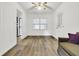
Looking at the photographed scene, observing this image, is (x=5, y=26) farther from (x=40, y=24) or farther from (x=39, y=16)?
(x=40, y=24)

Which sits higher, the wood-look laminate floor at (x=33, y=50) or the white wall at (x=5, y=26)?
the white wall at (x=5, y=26)

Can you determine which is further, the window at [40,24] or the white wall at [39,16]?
the window at [40,24]

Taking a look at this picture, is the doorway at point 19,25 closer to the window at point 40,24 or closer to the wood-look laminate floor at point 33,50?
the wood-look laminate floor at point 33,50

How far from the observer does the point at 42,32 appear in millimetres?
12219

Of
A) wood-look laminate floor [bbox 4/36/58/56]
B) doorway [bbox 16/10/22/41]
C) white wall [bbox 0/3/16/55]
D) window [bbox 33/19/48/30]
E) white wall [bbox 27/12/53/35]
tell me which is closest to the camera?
white wall [bbox 0/3/16/55]

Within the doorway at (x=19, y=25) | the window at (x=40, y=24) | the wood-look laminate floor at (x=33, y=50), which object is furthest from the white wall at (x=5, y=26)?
the window at (x=40, y=24)

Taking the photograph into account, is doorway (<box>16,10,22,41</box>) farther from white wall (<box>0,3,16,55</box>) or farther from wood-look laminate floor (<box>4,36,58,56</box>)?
white wall (<box>0,3,16,55</box>)

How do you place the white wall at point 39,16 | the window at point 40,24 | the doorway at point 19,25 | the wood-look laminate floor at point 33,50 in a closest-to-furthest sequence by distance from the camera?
the wood-look laminate floor at point 33,50 < the doorway at point 19,25 < the white wall at point 39,16 < the window at point 40,24

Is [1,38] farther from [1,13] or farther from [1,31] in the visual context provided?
[1,13]

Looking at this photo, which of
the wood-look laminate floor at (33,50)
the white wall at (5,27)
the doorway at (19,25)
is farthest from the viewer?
the doorway at (19,25)

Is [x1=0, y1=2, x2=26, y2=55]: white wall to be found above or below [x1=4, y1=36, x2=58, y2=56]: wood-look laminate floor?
above

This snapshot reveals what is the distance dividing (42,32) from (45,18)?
1377mm

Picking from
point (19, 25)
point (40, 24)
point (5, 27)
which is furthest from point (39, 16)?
point (5, 27)

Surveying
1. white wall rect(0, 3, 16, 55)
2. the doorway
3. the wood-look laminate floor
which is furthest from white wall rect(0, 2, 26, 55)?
the doorway
